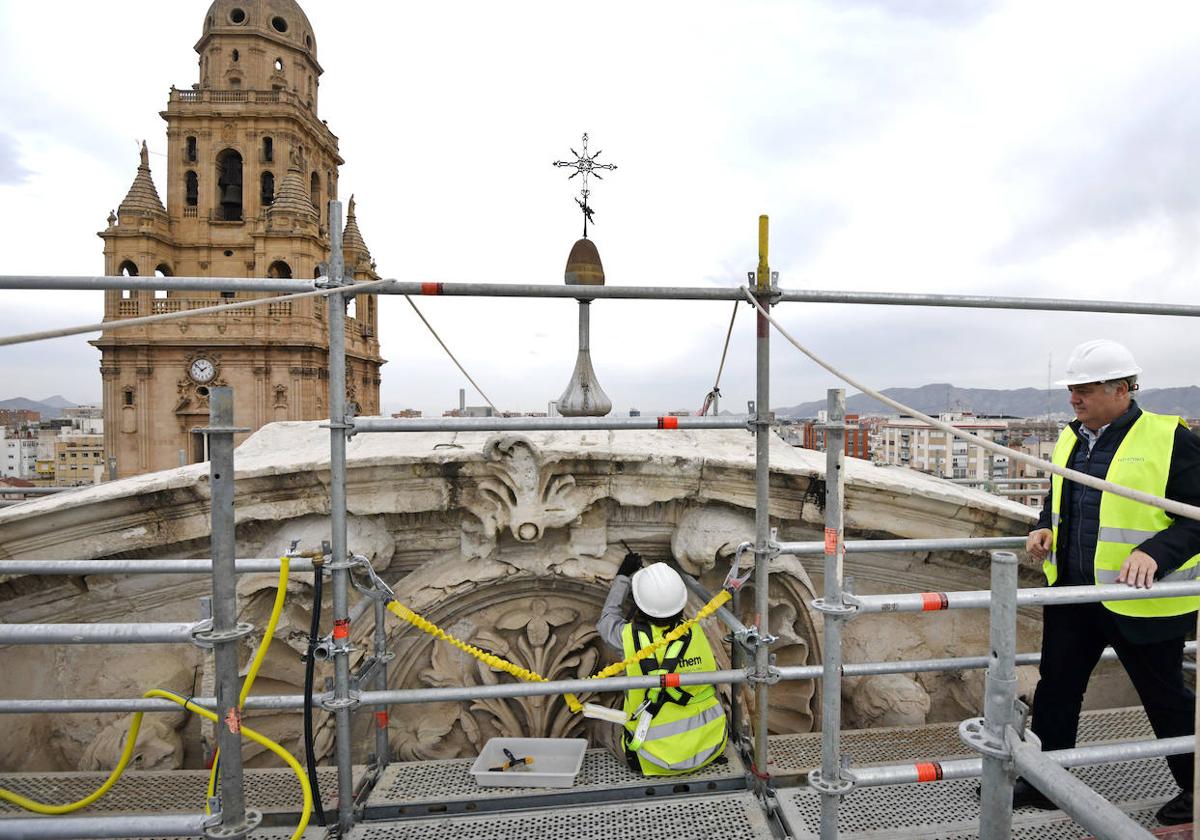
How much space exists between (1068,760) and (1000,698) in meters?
0.31

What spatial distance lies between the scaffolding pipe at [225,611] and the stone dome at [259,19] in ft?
146

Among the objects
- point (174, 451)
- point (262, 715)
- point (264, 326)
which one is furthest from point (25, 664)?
point (174, 451)

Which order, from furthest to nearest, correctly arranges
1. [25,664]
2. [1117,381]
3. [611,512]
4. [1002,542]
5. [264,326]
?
[264,326]
[611,512]
[25,664]
[1002,542]
[1117,381]

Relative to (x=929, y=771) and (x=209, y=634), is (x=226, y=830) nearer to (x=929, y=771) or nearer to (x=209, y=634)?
(x=209, y=634)

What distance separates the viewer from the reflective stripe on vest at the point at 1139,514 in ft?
7.08

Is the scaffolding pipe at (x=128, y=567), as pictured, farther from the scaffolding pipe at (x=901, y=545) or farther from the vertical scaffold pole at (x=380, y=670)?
the scaffolding pipe at (x=901, y=545)

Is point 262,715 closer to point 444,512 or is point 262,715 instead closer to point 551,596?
point 444,512

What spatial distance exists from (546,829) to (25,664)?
2.75 m

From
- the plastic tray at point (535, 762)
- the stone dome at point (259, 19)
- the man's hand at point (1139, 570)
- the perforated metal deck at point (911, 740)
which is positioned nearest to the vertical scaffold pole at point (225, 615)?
the plastic tray at point (535, 762)

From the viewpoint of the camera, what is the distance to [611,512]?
3416 millimetres

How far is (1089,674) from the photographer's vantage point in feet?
7.91

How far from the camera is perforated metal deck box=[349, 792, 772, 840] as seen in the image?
238 cm

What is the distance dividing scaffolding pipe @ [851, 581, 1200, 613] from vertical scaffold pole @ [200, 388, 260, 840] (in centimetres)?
182

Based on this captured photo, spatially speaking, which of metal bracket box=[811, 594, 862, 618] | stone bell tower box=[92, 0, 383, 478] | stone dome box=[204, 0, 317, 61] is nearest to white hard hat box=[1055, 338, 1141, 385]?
metal bracket box=[811, 594, 862, 618]
